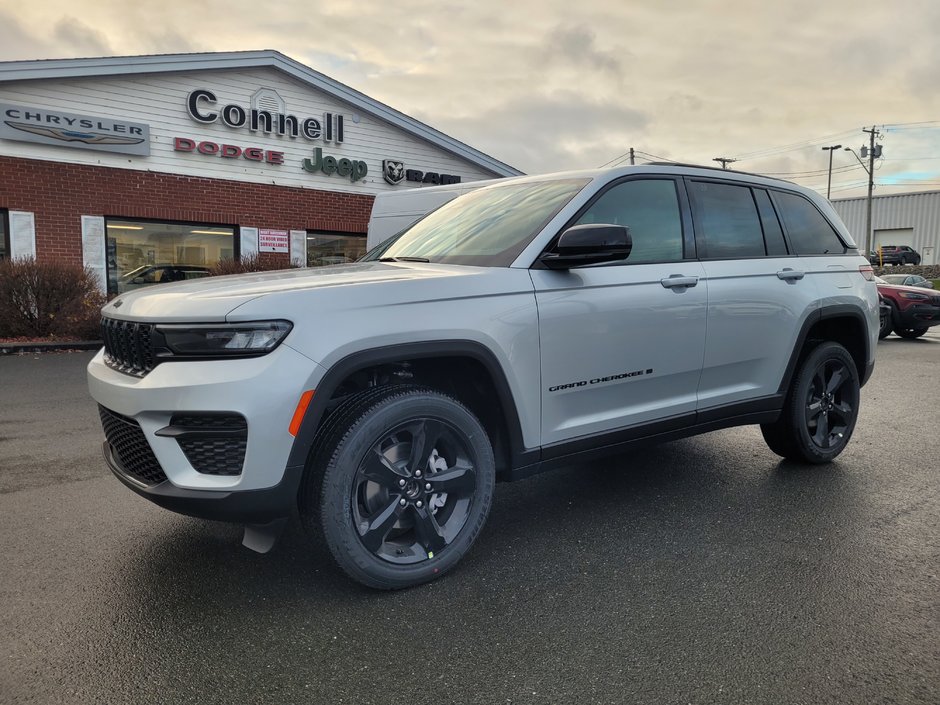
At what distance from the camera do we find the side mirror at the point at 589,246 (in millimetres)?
3102

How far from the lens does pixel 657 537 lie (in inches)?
139

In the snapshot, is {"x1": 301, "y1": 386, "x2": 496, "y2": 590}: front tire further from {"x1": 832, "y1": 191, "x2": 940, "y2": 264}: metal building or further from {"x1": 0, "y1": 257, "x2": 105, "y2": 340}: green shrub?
{"x1": 832, "y1": 191, "x2": 940, "y2": 264}: metal building

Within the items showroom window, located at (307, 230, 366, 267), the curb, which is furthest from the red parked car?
the curb

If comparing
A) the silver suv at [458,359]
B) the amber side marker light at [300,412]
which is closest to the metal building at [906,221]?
the silver suv at [458,359]

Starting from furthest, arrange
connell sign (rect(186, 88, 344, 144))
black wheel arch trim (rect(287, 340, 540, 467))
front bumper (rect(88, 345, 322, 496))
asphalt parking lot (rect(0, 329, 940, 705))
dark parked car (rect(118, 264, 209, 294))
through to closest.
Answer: connell sign (rect(186, 88, 344, 144)) < dark parked car (rect(118, 264, 209, 294)) < black wheel arch trim (rect(287, 340, 540, 467)) < front bumper (rect(88, 345, 322, 496)) < asphalt parking lot (rect(0, 329, 940, 705))

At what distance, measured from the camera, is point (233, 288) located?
111 inches

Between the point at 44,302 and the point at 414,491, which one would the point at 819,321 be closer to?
the point at 414,491

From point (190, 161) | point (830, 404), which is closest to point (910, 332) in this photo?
point (830, 404)

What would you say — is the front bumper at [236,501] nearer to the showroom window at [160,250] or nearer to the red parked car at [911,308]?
the showroom window at [160,250]

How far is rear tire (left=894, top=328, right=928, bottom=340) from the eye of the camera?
15.1 metres

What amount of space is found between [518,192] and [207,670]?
9.23 feet

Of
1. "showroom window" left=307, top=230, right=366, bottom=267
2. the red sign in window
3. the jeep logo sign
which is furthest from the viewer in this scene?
"showroom window" left=307, top=230, right=366, bottom=267

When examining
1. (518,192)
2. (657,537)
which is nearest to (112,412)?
(518,192)

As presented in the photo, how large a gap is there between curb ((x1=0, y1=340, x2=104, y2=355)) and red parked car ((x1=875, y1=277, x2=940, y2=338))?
15.1 m
